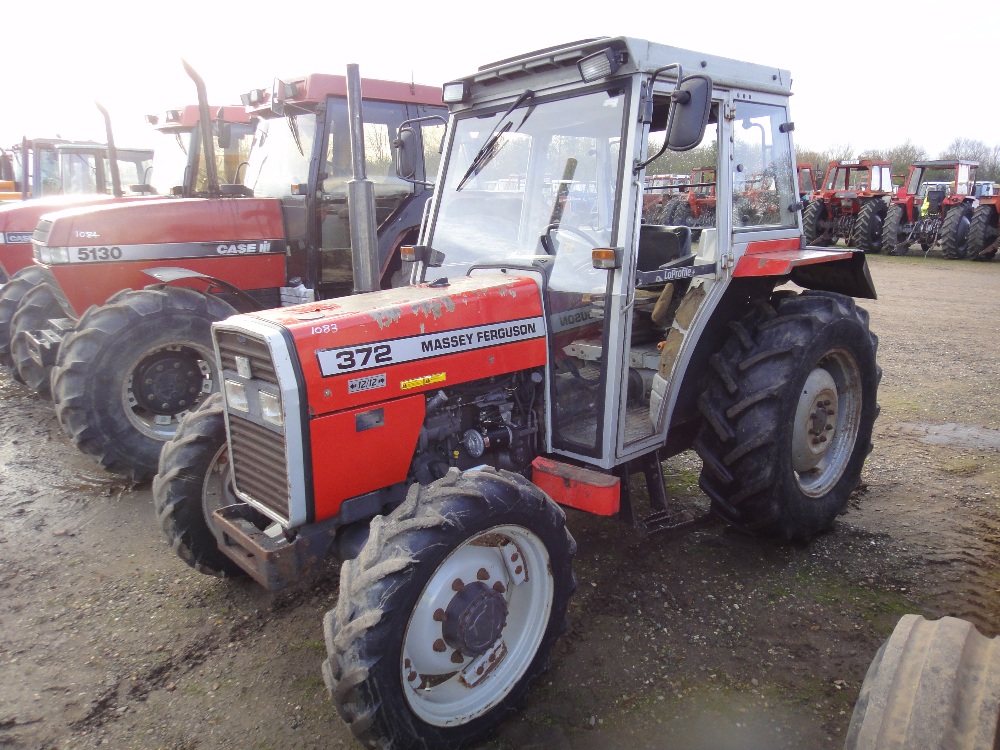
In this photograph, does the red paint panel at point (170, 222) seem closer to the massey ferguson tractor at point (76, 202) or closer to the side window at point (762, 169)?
the massey ferguson tractor at point (76, 202)

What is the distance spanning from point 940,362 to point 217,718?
7.34m

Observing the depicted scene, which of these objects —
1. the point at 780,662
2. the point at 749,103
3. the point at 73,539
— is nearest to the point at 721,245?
the point at 749,103

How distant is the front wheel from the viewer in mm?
2074

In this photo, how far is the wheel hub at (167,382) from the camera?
4.72m

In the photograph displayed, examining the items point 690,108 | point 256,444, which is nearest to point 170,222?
point 256,444

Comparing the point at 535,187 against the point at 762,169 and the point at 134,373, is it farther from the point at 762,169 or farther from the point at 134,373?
the point at 134,373

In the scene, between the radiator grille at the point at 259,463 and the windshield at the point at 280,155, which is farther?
the windshield at the point at 280,155

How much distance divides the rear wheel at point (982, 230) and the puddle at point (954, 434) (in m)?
13.0

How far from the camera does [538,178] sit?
334 centimetres

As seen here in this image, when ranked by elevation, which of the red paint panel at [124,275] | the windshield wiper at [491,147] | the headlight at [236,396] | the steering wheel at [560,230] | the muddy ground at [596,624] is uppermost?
the windshield wiper at [491,147]

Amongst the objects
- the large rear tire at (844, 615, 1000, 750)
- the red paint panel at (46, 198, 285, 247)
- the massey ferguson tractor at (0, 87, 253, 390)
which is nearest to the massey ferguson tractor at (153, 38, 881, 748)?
the large rear tire at (844, 615, 1000, 750)

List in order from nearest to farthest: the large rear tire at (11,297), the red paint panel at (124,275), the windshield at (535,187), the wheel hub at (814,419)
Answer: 1. the windshield at (535,187)
2. the wheel hub at (814,419)
3. the red paint panel at (124,275)
4. the large rear tire at (11,297)

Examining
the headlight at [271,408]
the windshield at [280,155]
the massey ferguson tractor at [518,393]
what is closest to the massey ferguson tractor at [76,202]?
the windshield at [280,155]

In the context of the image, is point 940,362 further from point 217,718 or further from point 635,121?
point 217,718
